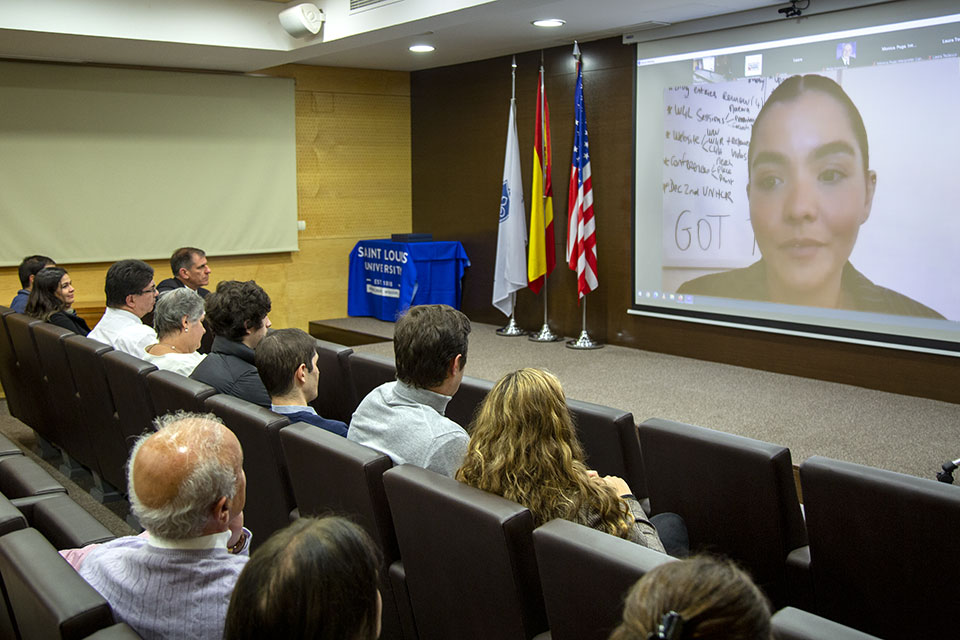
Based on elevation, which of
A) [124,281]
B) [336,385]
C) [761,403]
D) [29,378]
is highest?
[124,281]

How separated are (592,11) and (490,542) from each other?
4.77m

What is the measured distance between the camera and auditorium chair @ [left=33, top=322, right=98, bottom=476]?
169 inches

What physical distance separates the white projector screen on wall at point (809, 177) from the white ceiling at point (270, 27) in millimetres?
442

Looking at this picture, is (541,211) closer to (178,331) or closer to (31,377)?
(178,331)

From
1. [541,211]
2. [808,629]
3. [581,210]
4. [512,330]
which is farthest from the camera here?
[512,330]

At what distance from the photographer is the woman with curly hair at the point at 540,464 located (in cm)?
192

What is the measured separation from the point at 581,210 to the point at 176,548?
5.66 m

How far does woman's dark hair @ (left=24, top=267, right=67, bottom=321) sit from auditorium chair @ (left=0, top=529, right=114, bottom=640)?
368 cm

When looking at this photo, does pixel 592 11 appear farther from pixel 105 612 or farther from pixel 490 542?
pixel 105 612

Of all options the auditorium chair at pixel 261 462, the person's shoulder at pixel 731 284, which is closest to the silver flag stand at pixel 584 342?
the person's shoulder at pixel 731 284

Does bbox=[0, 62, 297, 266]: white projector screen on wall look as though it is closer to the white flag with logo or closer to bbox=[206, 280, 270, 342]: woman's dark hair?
the white flag with logo

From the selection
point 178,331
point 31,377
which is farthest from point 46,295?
point 178,331

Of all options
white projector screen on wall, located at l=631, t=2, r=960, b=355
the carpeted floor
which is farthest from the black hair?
white projector screen on wall, located at l=631, t=2, r=960, b=355

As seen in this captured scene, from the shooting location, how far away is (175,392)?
3156 millimetres
